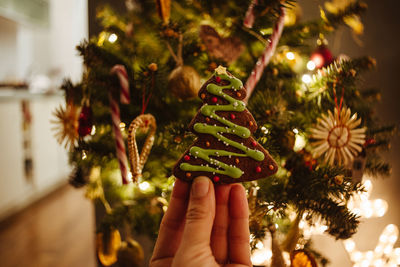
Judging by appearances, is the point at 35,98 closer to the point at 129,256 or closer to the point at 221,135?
the point at 129,256

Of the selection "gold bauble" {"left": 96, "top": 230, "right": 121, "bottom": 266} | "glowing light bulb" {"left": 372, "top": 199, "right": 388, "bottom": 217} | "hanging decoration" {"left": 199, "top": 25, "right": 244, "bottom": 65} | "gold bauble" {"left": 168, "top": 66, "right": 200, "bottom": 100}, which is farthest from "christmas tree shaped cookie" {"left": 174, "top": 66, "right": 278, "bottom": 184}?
"glowing light bulb" {"left": 372, "top": 199, "right": 388, "bottom": 217}

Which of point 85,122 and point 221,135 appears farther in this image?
point 85,122

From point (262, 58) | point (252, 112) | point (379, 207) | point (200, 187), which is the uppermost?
point (262, 58)

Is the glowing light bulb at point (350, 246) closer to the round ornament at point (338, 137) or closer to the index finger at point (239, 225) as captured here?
the round ornament at point (338, 137)

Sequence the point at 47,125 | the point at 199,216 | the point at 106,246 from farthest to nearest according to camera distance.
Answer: the point at 47,125
the point at 106,246
the point at 199,216

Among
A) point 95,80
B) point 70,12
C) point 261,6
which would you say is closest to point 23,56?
point 70,12

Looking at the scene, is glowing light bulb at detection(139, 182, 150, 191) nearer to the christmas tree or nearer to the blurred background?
the christmas tree

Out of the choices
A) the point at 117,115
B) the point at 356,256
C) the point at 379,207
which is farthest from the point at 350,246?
the point at 117,115
